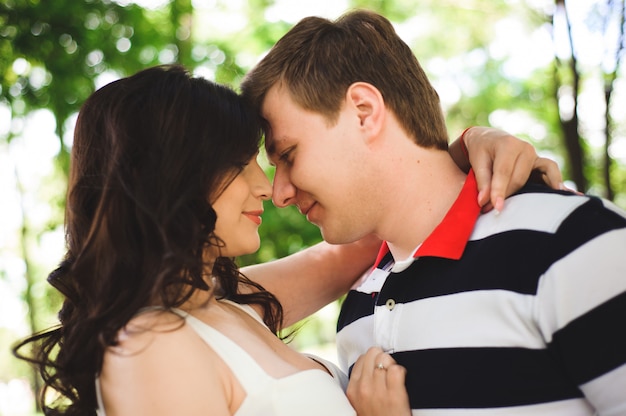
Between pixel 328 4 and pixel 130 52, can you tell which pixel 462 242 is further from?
pixel 328 4

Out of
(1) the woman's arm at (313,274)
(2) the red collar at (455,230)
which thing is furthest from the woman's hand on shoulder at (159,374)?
(1) the woman's arm at (313,274)

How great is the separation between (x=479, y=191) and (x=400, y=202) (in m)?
0.31

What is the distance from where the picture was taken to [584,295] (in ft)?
5.39

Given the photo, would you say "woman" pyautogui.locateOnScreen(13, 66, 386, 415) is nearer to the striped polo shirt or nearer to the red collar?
the striped polo shirt

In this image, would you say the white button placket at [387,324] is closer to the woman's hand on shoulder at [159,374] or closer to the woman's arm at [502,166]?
the woman's arm at [502,166]

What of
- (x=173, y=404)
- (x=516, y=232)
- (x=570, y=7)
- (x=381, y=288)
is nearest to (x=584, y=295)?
(x=516, y=232)

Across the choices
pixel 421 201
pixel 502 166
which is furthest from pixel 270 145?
pixel 502 166

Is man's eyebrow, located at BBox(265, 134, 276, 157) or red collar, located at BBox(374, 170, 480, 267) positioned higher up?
man's eyebrow, located at BBox(265, 134, 276, 157)

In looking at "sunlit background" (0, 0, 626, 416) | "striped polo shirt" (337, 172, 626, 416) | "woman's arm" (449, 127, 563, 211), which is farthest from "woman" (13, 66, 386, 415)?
"sunlit background" (0, 0, 626, 416)

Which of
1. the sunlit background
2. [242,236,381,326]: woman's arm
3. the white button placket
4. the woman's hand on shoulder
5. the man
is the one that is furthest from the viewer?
the sunlit background

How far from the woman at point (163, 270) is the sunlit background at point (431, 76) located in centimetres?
294

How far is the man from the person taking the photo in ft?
5.47

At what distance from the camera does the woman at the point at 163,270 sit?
63.6 inches

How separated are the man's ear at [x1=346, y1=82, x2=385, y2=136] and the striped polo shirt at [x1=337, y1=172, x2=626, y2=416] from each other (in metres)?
0.41
